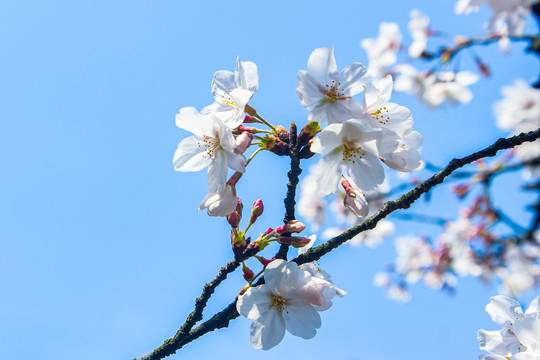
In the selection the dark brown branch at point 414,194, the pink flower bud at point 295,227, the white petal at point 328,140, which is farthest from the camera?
the pink flower bud at point 295,227

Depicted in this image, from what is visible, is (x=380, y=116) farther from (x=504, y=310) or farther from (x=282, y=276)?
(x=504, y=310)

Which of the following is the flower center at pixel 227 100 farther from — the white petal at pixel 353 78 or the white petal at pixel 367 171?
the white petal at pixel 367 171

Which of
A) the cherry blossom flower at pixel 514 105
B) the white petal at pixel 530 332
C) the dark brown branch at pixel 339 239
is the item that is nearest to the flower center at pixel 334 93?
the dark brown branch at pixel 339 239

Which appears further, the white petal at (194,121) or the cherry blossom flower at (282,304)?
the white petal at (194,121)

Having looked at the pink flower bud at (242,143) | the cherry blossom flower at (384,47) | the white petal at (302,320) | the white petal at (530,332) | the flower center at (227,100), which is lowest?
the white petal at (530,332)

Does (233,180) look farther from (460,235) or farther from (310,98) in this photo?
(460,235)

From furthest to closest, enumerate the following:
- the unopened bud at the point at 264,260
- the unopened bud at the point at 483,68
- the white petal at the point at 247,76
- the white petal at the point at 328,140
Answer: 1. the unopened bud at the point at 483,68
2. the white petal at the point at 247,76
3. the unopened bud at the point at 264,260
4. the white petal at the point at 328,140
